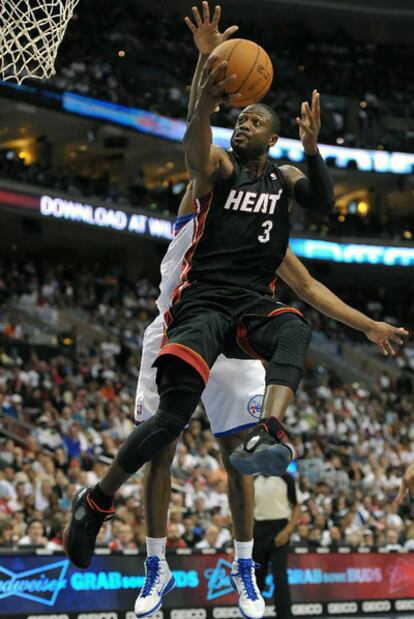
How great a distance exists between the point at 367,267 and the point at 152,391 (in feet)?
98.1

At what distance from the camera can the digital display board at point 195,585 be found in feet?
34.7

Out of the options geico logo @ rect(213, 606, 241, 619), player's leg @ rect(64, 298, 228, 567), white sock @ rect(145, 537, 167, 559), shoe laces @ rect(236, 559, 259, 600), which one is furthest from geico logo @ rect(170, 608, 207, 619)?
player's leg @ rect(64, 298, 228, 567)

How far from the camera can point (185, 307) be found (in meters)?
6.06

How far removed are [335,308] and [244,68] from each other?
1.65m

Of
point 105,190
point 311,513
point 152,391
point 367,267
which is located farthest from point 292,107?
point 152,391

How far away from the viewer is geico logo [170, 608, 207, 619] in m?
11.6

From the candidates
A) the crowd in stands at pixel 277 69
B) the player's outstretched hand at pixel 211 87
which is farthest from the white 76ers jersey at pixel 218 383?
the crowd in stands at pixel 277 69

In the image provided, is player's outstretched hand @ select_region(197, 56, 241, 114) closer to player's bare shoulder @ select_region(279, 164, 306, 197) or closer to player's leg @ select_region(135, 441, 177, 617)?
player's bare shoulder @ select_region(279, 164, 306, 197)

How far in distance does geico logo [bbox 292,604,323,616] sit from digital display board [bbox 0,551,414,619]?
1cm

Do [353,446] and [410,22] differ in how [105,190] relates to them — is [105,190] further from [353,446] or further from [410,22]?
[410,22]

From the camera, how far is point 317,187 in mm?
6031

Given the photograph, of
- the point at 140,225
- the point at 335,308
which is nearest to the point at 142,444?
the point at 335,308

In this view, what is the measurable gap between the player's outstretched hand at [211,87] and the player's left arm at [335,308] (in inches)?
54.9

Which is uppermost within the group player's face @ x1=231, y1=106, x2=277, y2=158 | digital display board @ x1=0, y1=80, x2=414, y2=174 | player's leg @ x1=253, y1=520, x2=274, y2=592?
digital display board @ x1=0, y1=80, x2=414, y2=174
